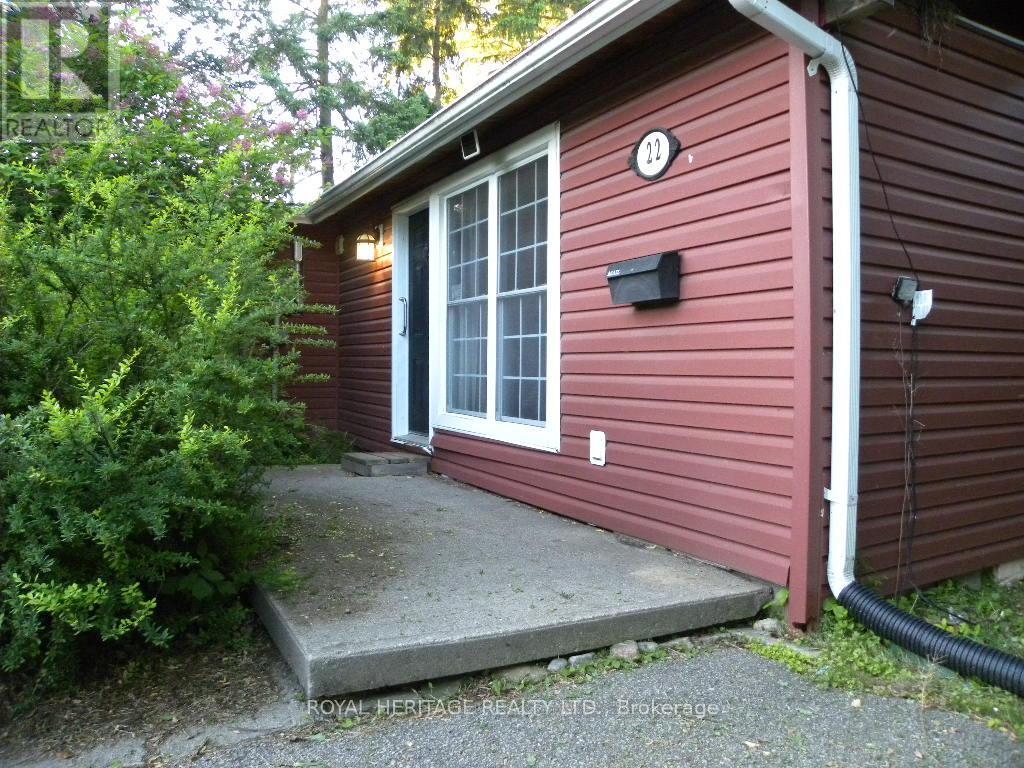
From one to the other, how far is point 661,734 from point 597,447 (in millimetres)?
2042

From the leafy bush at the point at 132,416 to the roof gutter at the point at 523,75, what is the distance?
5.29 feet

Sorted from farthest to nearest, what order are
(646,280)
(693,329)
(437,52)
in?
(437,52), (646,280), (693,329)

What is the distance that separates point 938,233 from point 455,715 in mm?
2821

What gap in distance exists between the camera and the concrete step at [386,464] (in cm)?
586

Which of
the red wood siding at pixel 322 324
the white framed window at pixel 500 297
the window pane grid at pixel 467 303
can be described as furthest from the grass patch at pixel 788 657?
the red wood siding at pixel 322 324

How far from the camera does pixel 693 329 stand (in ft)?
11.3

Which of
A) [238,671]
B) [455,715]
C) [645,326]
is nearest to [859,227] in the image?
[645,326]

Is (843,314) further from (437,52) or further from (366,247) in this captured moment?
(437,52)

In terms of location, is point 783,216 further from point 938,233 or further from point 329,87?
point 329,87

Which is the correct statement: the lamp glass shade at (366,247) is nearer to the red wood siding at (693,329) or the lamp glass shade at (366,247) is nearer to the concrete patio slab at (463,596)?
the red wood siding at (693,329)

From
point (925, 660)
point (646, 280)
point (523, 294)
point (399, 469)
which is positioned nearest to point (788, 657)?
point (925, 660)

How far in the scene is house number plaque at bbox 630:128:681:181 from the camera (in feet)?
11.7

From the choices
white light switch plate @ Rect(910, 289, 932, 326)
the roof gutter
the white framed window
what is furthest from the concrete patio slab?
the roof gutter

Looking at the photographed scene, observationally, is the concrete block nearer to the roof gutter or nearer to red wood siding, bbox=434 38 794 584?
red wood siding, bbox=434 38 794 584
